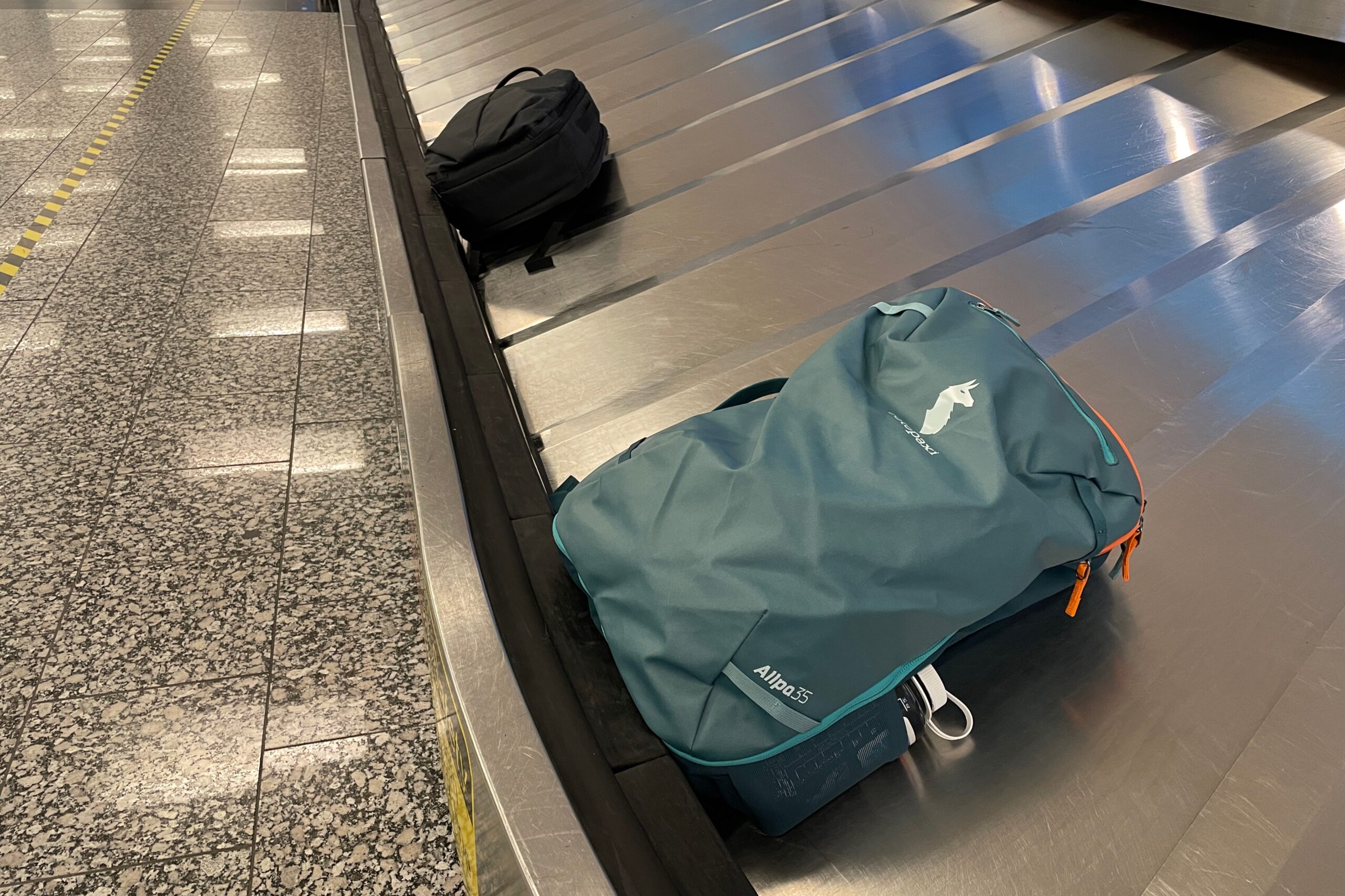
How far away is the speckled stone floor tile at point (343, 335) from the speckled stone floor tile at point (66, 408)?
0.51m

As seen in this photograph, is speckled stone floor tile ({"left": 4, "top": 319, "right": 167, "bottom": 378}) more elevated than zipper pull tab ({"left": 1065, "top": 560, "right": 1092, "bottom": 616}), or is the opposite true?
speckled stone floor tile ({"left": 4, "top": 319, "right": 167, "bottom": 378})

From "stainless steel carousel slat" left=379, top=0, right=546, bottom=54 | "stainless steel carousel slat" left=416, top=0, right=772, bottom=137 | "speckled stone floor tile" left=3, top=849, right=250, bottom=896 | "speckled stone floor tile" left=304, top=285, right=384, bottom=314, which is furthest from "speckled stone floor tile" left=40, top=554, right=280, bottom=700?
"stainless steel carousel slat" left=379, top=0, right=546, bottom=54

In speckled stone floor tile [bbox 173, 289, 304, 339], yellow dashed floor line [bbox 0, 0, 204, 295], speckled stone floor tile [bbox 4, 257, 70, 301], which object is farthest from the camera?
yellow dashed floor line [bbox 0, 0, 204, 295]

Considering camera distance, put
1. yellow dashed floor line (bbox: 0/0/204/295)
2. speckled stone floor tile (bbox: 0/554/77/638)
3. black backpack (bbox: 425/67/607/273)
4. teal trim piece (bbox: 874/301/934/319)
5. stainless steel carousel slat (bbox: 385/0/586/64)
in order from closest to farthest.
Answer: teal trim piece (bbox: 874/301/934/319) < speckled stone floor tile (bbox: 0/554/77/638) < black backpack (bbox: 425/67/607/273) < yellow dashed floor line (bbox: 0/0/204/295) < stainless steel carousel slat (bbox: 385/0/586/64)

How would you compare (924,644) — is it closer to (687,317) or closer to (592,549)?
(592,549)

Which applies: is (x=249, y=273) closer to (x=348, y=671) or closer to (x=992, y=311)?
(x=348, y=671)

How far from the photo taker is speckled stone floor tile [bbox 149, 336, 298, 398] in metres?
2.50

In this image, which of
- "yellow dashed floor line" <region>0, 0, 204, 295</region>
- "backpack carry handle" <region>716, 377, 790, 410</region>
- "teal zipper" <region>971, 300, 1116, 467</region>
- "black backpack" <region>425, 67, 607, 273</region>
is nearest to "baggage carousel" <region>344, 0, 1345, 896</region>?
"black backpack" <region>425, 67, 607, 273</region>

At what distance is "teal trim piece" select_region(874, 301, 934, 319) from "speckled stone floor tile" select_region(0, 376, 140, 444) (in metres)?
2.06

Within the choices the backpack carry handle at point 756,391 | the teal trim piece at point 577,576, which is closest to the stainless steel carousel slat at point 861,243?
the backpack carry handle at point 756,391

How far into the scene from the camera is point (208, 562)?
6.22 ft

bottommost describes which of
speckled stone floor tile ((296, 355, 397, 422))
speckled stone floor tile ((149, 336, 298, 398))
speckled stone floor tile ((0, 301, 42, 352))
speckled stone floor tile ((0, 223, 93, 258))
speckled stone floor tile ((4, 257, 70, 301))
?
speckled stone floor tile ((296, 355, 397, 422))

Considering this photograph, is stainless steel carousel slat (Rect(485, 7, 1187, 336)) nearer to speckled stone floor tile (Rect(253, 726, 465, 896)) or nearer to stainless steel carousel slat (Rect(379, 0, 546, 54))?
speckled stone floor tile (Rect(253, 726, 465, 896))

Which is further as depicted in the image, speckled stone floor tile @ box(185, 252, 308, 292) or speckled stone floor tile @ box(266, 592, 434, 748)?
speckled stone floor tile @ box(185, 252, 308, 292)
